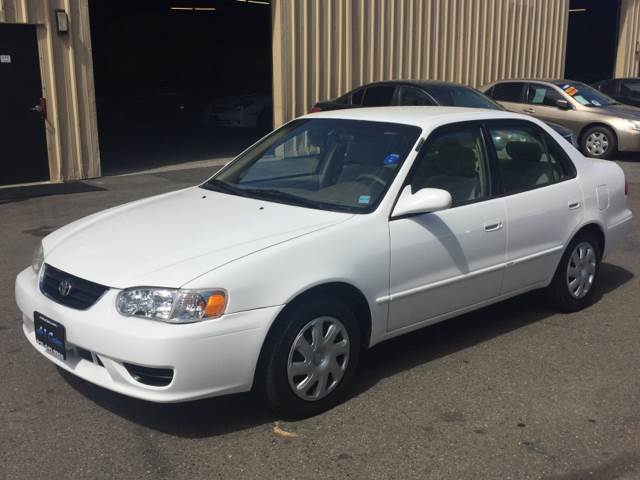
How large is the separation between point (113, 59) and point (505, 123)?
81.7 feet

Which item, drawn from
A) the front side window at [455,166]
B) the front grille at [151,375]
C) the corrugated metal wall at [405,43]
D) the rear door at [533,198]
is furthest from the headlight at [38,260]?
the corrugated metal wall at [405,43]

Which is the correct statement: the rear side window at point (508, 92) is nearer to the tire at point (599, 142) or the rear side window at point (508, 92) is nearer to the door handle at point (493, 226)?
the tire at point (599, 142)

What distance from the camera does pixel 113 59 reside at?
2770 centimetres

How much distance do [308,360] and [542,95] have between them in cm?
1215

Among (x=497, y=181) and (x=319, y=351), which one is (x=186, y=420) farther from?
(x=497, y=181)

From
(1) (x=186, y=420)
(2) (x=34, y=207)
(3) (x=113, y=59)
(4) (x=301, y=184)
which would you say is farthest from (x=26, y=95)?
(3) (x=113, y=59)

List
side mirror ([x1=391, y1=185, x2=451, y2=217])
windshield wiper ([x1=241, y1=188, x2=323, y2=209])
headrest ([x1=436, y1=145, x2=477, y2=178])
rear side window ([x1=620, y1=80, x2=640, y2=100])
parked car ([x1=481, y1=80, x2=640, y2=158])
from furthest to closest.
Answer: rear side window ([x1=620, y1=80, x2=640, y2=100])
parked car ([x1=481, y1=80, x2=640, y2=158])
headrest ([x1=436, y1=145, x2=477, y2=178])
windshield wiper ([x1=241, y1=188, x2=323, y2=209])
side mirror ([x1=391, y1=185, x2=451, y2=217])

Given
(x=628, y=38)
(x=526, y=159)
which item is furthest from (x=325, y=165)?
(x=628, y=38)

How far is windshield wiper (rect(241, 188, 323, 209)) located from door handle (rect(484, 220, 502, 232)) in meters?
1.10

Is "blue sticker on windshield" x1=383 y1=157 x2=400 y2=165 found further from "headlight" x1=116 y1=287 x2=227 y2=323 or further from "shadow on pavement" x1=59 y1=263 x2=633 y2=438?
"headlight" x1=116 y1=287 x2=227 y2=323

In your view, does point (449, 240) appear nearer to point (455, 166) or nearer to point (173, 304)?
point (455, 166)

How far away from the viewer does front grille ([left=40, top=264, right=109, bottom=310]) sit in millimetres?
3636

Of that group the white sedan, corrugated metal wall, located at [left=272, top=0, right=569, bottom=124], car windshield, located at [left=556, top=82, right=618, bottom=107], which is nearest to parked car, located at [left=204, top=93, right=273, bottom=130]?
corrugated metal wall, located at [left=272, top=0, right=569, bottom=124]

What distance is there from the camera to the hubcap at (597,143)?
14.0 m
